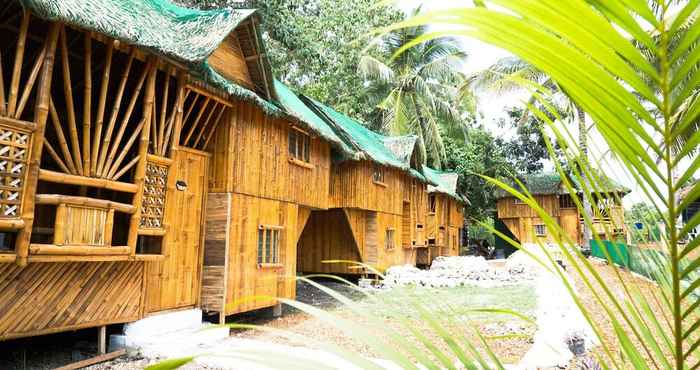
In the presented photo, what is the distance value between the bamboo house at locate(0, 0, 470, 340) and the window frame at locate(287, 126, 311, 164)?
5 cm

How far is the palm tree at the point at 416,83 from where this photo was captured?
78.5 feet

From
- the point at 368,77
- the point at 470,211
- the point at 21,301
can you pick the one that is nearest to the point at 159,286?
the point at 21,301

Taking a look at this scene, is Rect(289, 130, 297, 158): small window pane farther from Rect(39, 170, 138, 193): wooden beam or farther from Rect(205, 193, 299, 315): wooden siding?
Rect(39, 170, 138, 193): wooden beam

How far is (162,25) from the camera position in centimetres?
723

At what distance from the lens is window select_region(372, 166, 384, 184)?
16.8m

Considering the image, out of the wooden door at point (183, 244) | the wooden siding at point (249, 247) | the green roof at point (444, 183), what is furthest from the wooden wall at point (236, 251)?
the green roof at point (444, 183)

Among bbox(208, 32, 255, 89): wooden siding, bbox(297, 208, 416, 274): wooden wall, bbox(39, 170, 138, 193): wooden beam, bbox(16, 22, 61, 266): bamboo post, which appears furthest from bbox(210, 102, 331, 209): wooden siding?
bbox(297, 208, 416, 274): wooden wall

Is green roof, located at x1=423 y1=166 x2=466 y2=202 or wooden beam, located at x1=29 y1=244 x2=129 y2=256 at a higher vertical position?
green roof, located at x1=423 y1=166 x2=466 y2=202

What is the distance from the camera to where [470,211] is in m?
33.8

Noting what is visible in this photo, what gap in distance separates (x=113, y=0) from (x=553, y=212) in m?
31.0

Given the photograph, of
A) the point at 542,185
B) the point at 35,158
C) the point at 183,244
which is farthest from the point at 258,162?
the point at 542,185

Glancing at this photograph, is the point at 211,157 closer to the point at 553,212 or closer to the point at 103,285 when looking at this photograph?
the point at 103,285

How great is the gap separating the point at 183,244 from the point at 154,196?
1697mm

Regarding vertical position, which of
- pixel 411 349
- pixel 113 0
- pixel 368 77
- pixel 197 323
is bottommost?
pixel 197 323
